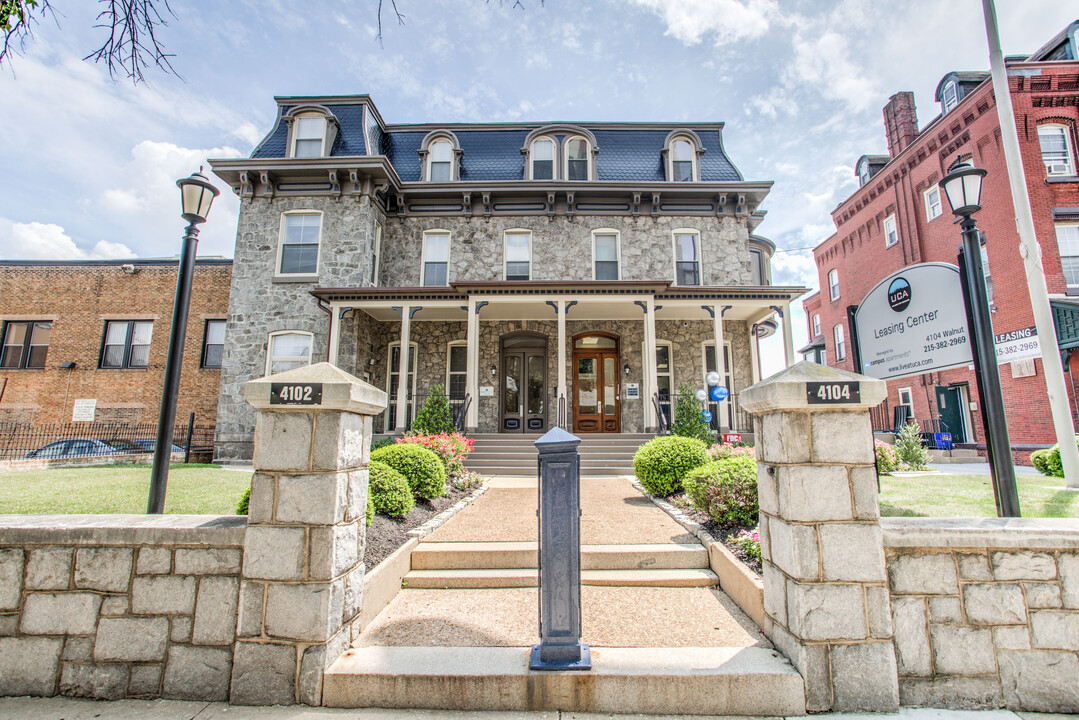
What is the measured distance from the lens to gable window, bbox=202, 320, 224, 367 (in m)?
15.1

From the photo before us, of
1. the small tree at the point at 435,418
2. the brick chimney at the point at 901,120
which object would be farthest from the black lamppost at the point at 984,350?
the brick chimney at the point at 901,120

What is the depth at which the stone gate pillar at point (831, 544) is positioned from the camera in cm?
249

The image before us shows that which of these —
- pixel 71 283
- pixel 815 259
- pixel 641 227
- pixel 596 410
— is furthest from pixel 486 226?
pixel 815 259

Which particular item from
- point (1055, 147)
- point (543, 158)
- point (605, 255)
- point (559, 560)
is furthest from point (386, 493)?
point (1055, 147)

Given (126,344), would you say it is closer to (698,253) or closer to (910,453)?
(698,253)

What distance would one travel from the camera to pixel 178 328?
158 inches

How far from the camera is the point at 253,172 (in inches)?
526

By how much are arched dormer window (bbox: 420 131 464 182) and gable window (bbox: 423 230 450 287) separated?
192 centimetres

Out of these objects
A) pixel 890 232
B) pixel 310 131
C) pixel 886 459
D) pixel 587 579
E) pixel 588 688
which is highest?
pixel 310 131

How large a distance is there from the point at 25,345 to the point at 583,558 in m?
20.8

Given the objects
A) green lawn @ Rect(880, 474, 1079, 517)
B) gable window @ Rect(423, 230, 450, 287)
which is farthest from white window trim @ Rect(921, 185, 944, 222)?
gable window @ Rect(423, 230, 450, 287)

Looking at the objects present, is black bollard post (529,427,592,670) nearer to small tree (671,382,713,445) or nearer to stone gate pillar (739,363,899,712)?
stone gate pillar (739,363,899,712)

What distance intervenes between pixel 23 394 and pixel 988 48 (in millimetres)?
24513

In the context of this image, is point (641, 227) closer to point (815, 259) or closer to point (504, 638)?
point (504, 638)
